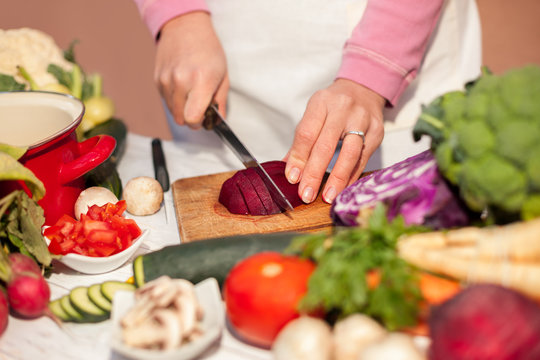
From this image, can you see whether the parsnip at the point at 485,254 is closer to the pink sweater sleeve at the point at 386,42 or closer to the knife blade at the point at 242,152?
the knife blade at the point at 242,152

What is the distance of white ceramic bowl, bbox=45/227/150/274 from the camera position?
1100 millimetres

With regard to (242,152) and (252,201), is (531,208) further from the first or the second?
(242,152)

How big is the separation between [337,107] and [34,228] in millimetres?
943

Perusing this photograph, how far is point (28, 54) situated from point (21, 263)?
1.23 m

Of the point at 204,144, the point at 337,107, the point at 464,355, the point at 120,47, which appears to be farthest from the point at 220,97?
the point at 120,47

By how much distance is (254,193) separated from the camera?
1.45 metres

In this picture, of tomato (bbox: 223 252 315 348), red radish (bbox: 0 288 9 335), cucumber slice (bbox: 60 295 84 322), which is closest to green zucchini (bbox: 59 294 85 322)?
cucumber slice (bbox: 60 295 84 322)

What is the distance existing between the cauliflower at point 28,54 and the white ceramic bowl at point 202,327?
1370 mm

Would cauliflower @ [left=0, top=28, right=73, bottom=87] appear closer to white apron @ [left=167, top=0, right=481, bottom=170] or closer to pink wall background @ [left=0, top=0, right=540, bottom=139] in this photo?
white apron @ [left=167, top=0, right=481, bottom=170]

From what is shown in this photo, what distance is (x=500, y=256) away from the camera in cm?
79

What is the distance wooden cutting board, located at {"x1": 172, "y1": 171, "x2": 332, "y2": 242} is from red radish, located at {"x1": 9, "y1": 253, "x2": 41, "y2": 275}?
1.30ft

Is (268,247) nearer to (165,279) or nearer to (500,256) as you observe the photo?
(165,279)

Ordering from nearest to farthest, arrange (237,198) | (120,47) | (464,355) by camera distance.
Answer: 1. (464,355)
2. (237,198)
3. (120,47)

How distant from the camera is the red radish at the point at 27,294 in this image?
0.95m
